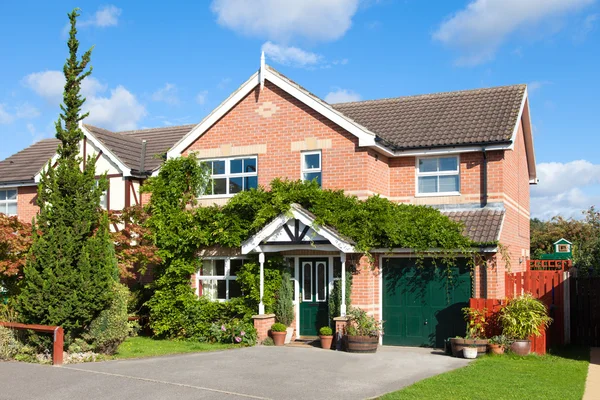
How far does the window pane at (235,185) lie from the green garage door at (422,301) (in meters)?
5.15

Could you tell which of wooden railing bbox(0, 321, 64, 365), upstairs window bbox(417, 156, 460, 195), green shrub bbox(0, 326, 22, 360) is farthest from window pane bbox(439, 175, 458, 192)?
green shrub bbox(0, 326, 22, 360)

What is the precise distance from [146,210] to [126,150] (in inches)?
161

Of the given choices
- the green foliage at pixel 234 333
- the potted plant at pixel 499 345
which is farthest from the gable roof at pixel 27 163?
the potted plant at pixel 499 345

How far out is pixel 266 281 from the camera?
1992cm

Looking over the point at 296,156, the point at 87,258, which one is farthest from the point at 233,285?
the point at 87,258

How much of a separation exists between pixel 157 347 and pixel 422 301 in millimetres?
7275

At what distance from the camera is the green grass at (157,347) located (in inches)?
677

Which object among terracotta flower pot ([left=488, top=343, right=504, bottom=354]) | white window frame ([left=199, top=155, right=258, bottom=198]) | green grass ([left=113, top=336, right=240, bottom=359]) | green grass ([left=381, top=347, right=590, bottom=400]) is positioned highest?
white window frame ([left=199, top=155, right=258, bottom=198])

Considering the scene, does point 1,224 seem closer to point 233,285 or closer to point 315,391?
point 233,285

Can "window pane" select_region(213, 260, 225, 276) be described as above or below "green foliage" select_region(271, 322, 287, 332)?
above

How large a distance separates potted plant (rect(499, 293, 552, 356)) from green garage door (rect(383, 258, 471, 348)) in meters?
1.73

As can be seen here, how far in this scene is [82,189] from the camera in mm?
16594

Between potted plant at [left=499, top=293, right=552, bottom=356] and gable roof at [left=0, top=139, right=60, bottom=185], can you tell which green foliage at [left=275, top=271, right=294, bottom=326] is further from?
gable roof at [left=0, top=139, right=60, bottom=185]

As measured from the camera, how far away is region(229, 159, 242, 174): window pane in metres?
21.5
